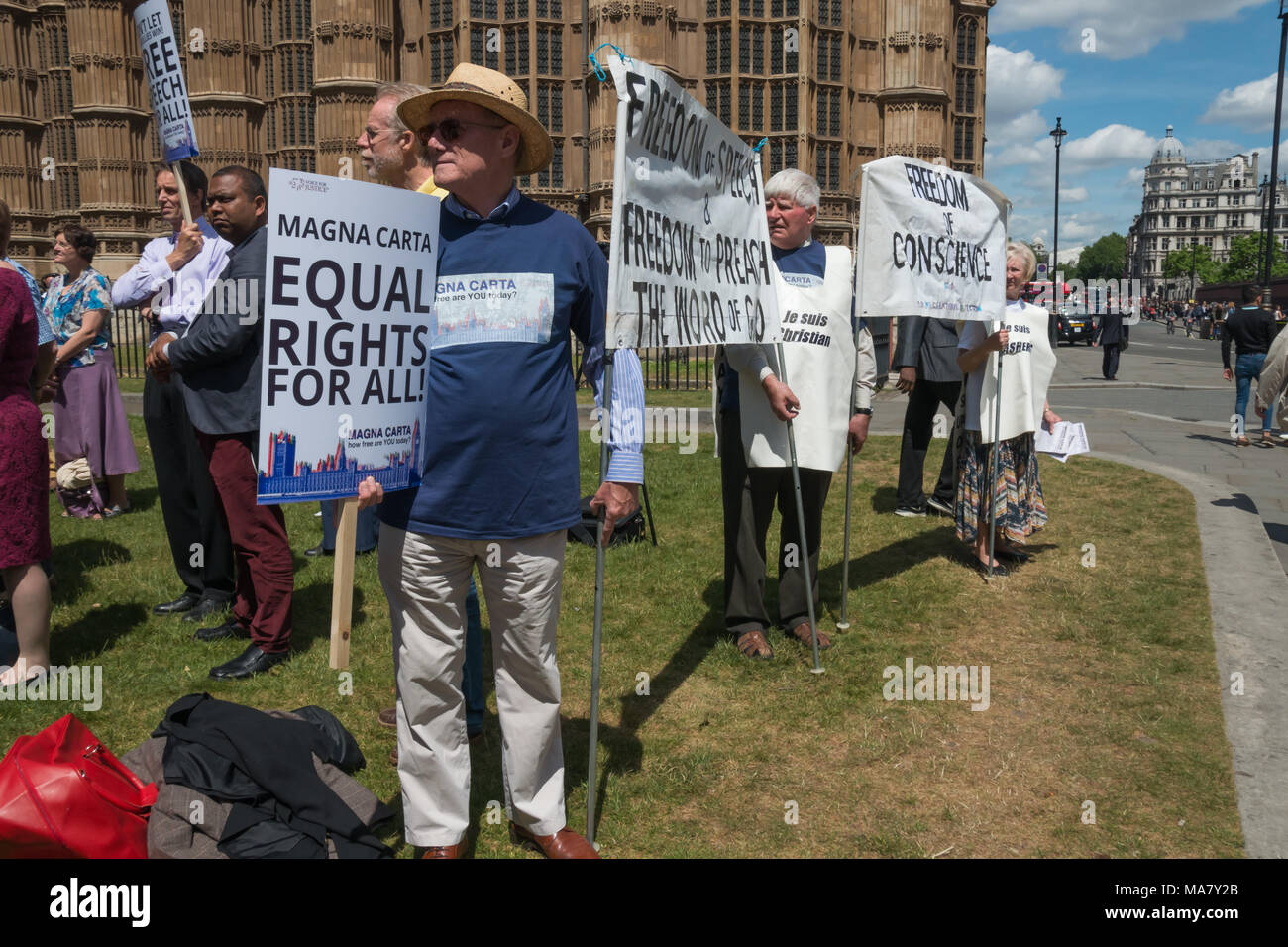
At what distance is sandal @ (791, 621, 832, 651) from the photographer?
16.1 feet

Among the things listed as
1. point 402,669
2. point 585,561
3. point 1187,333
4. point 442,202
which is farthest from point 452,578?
point 1187,333

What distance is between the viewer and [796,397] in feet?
15.5

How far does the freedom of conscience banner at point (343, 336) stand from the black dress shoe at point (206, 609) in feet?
10.2

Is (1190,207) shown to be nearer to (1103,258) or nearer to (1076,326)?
(1103,258)

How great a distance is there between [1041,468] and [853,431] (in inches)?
207

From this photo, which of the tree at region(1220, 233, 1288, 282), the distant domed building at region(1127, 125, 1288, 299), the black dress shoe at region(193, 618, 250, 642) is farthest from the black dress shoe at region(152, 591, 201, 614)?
the distant domed building at region(1127, 125, 1288, 299)

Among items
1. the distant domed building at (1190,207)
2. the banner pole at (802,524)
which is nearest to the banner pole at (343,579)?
the banner pole at (802,524)

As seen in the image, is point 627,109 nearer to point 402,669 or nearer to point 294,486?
point 294,486

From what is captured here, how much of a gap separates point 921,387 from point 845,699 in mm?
4370

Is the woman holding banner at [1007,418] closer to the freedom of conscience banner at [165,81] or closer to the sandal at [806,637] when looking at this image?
the sandal at [806,637]

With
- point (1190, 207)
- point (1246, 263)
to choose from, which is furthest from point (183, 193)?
point (1190, 207)

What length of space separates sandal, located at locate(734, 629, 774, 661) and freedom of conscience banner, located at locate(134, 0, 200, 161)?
3.89m

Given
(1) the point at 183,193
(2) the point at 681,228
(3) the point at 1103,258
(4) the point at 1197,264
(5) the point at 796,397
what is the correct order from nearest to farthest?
1. (2) the point at 681,228
2. (5) the point at 796,397
3. (1) the point at 183,193
4. (4) the point at 1197,264
5. (3) the point at 1103,258
